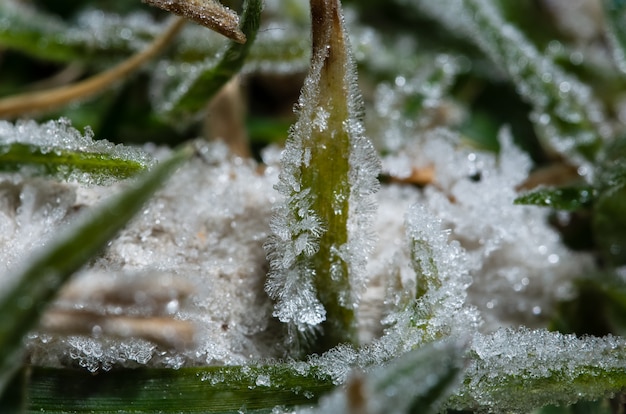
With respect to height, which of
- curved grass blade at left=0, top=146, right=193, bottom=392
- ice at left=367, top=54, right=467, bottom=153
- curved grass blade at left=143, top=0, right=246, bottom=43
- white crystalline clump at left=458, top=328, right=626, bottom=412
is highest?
curved grass blade at left=143, top=0, right=246, bottom=43

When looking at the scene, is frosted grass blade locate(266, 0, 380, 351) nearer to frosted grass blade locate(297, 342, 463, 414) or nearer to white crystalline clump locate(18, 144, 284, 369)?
white crystalline clump locate(18, 144, 284, 369)

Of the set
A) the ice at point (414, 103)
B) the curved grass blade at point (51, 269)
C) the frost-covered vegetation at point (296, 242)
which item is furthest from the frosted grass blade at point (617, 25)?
the curved grass blade at point (51, 269)

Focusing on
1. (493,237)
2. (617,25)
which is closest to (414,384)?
(493,237)

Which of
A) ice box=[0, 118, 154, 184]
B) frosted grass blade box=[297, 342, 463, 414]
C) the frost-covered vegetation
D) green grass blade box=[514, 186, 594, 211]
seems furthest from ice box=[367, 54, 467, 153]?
frosted grass blade box=[297, 342, 463, 414]

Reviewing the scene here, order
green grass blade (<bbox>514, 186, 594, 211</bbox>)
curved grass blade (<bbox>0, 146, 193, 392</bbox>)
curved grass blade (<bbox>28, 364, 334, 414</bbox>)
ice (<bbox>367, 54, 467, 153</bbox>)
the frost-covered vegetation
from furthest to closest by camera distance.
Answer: ice (<bbox>367, 54, 467, 153</bbox>) < green grass blade (<bbox>514, 186, 594, 211</bbox>) < curved grass blade (<bbox>28, 364, 334, 414</bbox>) < the frost-covered vegetation < curved grass blade (<bbox>0, 146, 193, 392</bbox>)

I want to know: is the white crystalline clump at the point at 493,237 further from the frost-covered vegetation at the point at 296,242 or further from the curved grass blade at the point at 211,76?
the curved grass blade at the point at 211,76
